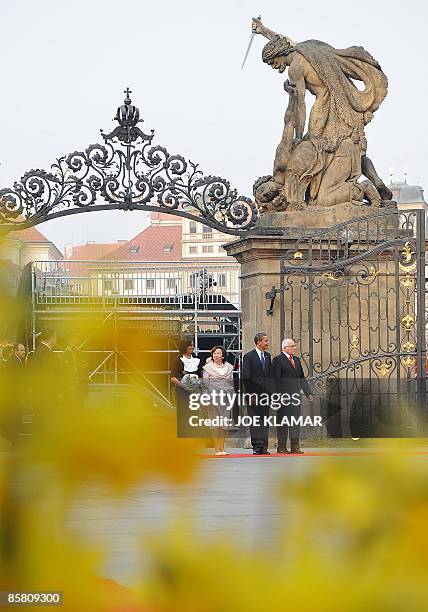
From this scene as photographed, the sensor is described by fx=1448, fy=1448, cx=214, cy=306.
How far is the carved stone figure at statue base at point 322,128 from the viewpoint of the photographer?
18750 millimetres

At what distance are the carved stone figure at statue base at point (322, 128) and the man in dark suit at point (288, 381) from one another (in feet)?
7.99

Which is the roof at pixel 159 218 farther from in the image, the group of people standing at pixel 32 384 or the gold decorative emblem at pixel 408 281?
the group of people standing at pixel 32 384

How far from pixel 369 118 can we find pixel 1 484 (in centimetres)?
1769

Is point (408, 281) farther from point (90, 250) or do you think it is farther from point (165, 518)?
point (165, 518)

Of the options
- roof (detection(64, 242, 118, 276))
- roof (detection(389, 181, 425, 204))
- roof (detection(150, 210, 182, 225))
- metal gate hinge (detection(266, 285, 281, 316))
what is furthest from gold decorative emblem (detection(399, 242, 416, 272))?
roof (detection(389, 181, 425, 204))

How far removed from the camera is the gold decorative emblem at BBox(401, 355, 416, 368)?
17844mm

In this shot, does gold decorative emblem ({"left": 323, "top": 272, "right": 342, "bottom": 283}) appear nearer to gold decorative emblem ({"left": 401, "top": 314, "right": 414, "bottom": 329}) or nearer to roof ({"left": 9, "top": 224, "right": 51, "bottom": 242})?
gold decorative emblem ({"left": 401, "top": 314, "right": 414, "bottom": 329})

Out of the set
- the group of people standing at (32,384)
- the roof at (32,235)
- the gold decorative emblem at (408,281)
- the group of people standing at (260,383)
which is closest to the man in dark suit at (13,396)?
the group of people standing at (32,384)

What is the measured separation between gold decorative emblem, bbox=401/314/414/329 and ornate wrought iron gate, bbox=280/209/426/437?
18 millimetres

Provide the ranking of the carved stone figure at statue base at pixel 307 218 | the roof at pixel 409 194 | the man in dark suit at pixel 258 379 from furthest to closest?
the roof at pixel 409 194 → the carved stone figure at statue base at pixel 307 218 → the man in dark suit at pixel 258 379

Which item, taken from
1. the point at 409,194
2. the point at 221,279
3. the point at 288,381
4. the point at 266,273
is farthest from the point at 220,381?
the point at 409,194

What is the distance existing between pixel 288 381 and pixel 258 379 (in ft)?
1.24

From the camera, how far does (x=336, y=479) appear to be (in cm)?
187

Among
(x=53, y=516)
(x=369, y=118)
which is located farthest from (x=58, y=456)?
(x=369, y=118)
